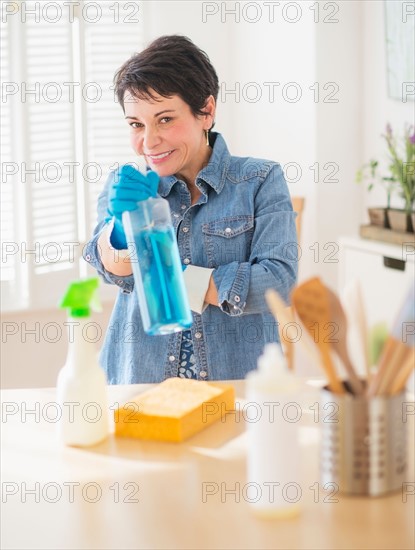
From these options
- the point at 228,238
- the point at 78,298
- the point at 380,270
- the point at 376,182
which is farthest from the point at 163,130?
the point at 376,182

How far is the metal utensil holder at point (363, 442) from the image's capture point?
114 centimetres

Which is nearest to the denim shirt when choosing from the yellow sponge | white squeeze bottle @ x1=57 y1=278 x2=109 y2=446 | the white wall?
the yellow sponge

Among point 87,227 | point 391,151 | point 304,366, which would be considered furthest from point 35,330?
point 391,151

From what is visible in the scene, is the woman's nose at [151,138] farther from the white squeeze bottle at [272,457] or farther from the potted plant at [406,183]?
the potted plant at [406,183]

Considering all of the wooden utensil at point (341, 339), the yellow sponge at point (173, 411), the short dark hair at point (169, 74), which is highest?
the short dark hair at point (169, 74)

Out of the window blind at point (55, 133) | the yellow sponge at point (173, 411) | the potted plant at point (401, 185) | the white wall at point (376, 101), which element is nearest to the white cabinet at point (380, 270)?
the potted plant at point (401, 185)

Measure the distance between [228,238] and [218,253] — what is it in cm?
4

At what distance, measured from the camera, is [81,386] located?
1422mm

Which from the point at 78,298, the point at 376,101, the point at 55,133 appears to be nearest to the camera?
the point at 78,298

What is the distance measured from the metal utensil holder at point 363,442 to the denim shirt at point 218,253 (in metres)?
0.75

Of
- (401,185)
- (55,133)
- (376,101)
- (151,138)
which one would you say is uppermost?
(376,101)

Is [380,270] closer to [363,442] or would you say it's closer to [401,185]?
[401,185]

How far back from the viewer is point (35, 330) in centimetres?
365

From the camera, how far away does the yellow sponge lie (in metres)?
1.44
